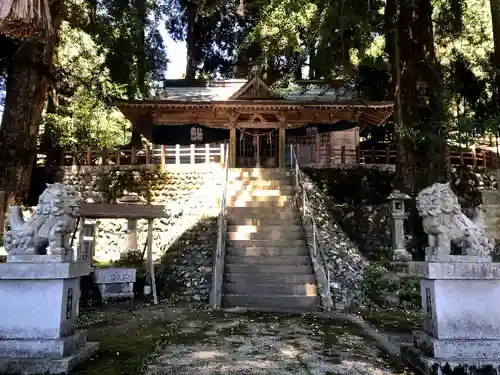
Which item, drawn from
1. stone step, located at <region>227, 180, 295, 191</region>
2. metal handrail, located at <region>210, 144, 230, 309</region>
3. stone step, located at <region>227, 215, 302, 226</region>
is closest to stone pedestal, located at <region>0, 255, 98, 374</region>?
metal handrail, located at <region>210, 144, 230, 309</region>

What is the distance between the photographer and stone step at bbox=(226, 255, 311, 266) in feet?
31.2

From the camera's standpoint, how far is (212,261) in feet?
32.5

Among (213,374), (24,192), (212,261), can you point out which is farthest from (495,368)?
(24,192)

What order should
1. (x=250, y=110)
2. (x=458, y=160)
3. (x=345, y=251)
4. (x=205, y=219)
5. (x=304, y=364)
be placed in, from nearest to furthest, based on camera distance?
1. (x=304, y=364)
2. (x=345, y=251)
3. (x=205, y=219)
4. (x=250, y=110)
5. (x=458, y=160)

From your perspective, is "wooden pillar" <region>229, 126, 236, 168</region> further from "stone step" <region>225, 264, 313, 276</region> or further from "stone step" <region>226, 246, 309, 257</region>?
"stone step" <region>225, 264, 313, 276</region>

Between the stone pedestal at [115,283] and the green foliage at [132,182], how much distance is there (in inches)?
301

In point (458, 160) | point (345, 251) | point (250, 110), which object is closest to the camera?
point (345, 251)

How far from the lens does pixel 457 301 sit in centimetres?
414

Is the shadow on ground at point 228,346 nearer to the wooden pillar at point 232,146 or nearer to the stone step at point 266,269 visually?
the stone step at point 266,269

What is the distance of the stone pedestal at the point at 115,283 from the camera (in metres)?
9.01

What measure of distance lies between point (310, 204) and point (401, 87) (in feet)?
13.7

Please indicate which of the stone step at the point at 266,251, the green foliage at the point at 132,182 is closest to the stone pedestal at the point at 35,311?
the stone step at the point at 266,251

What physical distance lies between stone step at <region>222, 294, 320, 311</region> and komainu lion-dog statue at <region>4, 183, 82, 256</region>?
14.8 feet

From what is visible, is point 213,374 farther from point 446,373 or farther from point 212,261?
point 212,261
